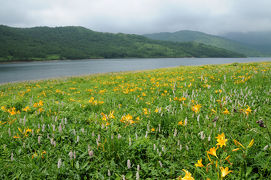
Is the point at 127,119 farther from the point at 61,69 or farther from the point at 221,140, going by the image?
the point at 61,69

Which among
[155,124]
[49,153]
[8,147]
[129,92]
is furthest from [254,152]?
[129,92]

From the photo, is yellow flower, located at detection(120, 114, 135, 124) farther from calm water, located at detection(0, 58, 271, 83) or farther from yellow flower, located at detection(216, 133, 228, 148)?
calm water, located at detection(0, 58, 271, 83)

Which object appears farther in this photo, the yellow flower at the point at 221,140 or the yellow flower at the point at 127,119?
the yellow flower at the point at 127,119

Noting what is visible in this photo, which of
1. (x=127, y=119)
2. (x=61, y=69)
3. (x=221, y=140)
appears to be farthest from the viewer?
(x=61, y=69)

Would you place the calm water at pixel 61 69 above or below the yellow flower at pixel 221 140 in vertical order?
above

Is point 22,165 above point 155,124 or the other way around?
the other way around

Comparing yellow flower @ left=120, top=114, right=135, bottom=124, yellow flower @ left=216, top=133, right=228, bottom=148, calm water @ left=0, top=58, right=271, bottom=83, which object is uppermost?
calm water @ left=0, top=58, right=271, bottom=83

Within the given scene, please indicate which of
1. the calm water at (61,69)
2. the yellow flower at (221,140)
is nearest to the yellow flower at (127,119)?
the yellow flower at (221,140)

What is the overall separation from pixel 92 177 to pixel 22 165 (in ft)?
3.81

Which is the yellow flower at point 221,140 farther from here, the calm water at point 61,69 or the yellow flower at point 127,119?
the calm water at point 61,69

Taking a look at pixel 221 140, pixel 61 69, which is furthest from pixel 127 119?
pixel 61 69

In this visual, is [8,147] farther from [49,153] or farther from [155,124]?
[155,124]

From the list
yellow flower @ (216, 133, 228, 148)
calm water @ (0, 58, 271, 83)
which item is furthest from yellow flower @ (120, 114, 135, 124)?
calm water @ (0, 58, 271, 83)

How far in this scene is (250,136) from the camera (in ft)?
8.72
